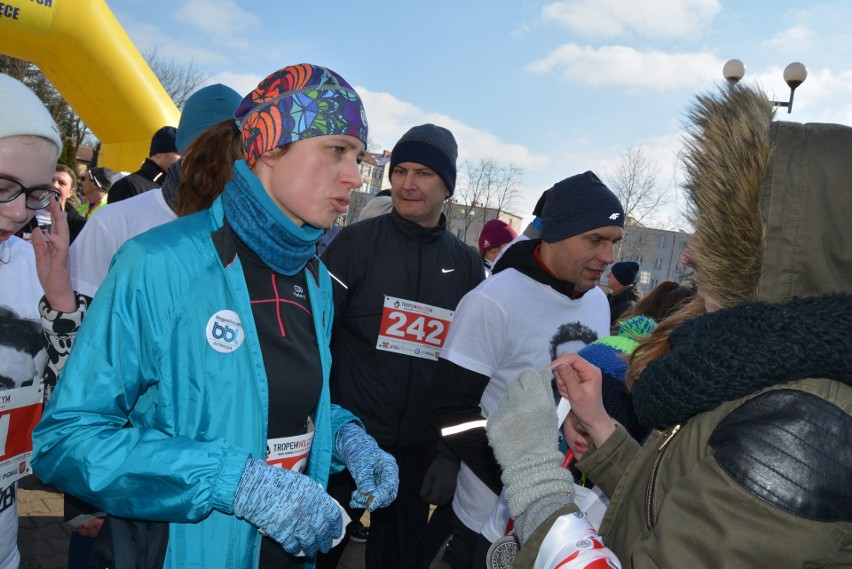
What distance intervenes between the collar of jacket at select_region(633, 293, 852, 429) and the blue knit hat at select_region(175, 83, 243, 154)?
2.72 m

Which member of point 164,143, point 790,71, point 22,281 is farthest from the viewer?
point 790,71

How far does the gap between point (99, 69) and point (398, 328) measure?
7.60 m

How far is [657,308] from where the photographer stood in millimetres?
Result: 4461

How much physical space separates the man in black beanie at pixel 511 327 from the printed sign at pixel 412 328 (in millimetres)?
616

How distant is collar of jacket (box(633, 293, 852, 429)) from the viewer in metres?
0.99

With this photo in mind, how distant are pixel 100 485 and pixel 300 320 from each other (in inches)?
28.2

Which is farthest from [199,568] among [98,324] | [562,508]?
[562,508]

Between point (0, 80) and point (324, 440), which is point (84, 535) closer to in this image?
point (324, 440)

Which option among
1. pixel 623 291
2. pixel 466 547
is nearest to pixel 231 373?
pixel 466 547

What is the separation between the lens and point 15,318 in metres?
1.89

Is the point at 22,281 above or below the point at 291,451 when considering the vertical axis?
above

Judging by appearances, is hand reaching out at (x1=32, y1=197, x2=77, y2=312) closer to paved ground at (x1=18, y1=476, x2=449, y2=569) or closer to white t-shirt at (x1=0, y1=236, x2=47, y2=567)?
white t-shirt at (x1=0, y1=236, x2=47, y2=567)

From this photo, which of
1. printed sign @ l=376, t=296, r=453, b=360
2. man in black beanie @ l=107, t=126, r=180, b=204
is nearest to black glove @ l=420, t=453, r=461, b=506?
printed sign @ l=376, t=296, r=453, b=360

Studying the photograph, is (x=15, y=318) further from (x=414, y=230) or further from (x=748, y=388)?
(x=414, y=230)
